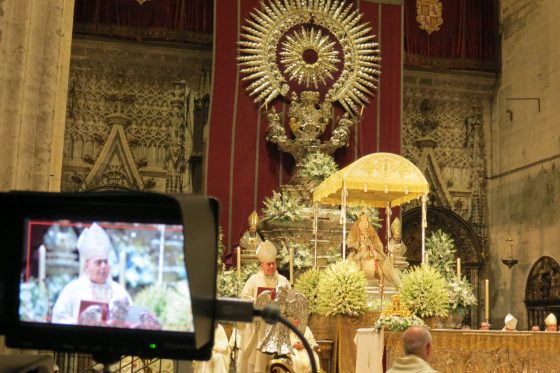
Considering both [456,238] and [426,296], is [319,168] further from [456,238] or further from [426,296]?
[426,296]

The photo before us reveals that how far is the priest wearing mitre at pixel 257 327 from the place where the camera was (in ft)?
25.5

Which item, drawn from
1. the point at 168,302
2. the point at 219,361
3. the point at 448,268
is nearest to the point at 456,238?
the point at 448,268

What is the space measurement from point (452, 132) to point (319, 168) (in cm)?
493

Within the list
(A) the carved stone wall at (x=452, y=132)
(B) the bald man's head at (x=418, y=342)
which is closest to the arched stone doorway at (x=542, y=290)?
(A) the carved stone wall at (x=452, y=132)

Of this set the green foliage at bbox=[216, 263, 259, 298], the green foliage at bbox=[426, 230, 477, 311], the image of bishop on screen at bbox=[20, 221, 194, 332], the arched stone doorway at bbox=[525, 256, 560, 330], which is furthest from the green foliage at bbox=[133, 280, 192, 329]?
the arched stone doorway at bbox=[525, 256, 560, 330]

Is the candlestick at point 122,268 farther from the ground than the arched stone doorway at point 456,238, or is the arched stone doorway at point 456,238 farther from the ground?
the arched stone doorway at point 456,238

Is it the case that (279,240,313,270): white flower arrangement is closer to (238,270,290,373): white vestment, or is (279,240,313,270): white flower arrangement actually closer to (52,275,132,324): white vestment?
(238,270,290,373): white vestment

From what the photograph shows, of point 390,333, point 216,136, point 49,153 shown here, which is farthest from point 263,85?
point 49,153

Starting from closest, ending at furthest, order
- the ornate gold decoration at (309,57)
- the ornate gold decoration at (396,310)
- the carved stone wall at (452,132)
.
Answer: the ornate gold decoration at (396,310), the ornate gold decoration at (309,57), the carved stone wall at (452,132)

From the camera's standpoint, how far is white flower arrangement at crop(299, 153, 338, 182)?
13.6 metres

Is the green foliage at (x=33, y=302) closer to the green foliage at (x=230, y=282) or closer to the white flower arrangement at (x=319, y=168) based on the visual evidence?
the green foliage at (x=230, y=282)

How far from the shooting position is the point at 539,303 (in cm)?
1517

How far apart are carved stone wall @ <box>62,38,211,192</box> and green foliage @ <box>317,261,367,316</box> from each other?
7.08m

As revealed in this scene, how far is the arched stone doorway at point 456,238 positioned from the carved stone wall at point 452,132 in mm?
287
